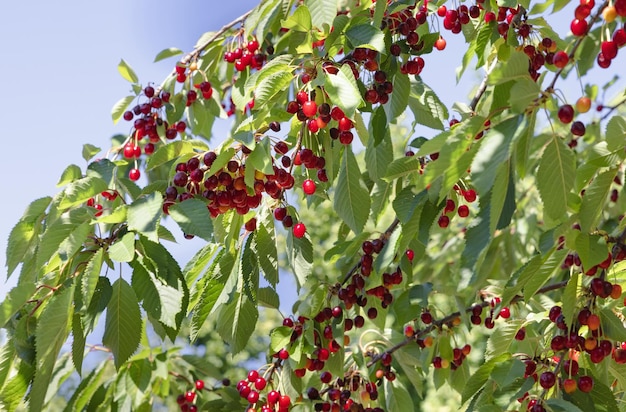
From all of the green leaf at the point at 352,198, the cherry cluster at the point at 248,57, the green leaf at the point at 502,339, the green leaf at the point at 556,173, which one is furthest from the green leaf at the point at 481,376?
the cherry cluster at the point at 248,57

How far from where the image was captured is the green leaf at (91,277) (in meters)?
1.72

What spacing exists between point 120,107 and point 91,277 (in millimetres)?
1787

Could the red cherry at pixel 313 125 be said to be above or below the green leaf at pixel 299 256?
above

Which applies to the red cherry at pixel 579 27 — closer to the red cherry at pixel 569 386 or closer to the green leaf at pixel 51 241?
the red cherry at pixel 569 386

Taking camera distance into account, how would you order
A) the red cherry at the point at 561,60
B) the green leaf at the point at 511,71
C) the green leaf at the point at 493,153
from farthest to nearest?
the red cherry at the point at 561,60
the green leaf at the point at 511,71
the green leaf at the point at 493,153

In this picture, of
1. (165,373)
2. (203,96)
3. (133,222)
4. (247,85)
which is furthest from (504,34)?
(165,373)

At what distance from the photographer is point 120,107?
3.37 m

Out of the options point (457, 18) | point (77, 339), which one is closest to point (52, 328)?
point (77, 339)

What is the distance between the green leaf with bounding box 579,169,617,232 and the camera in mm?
1702

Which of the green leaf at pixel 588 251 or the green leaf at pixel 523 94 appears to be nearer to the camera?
the green leaf at pixel 523 94

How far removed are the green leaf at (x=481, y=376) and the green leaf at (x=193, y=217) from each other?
84 cm

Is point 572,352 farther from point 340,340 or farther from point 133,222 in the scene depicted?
point 133,222

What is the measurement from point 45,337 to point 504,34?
1.62 m

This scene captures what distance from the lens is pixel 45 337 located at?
5.81 feet
